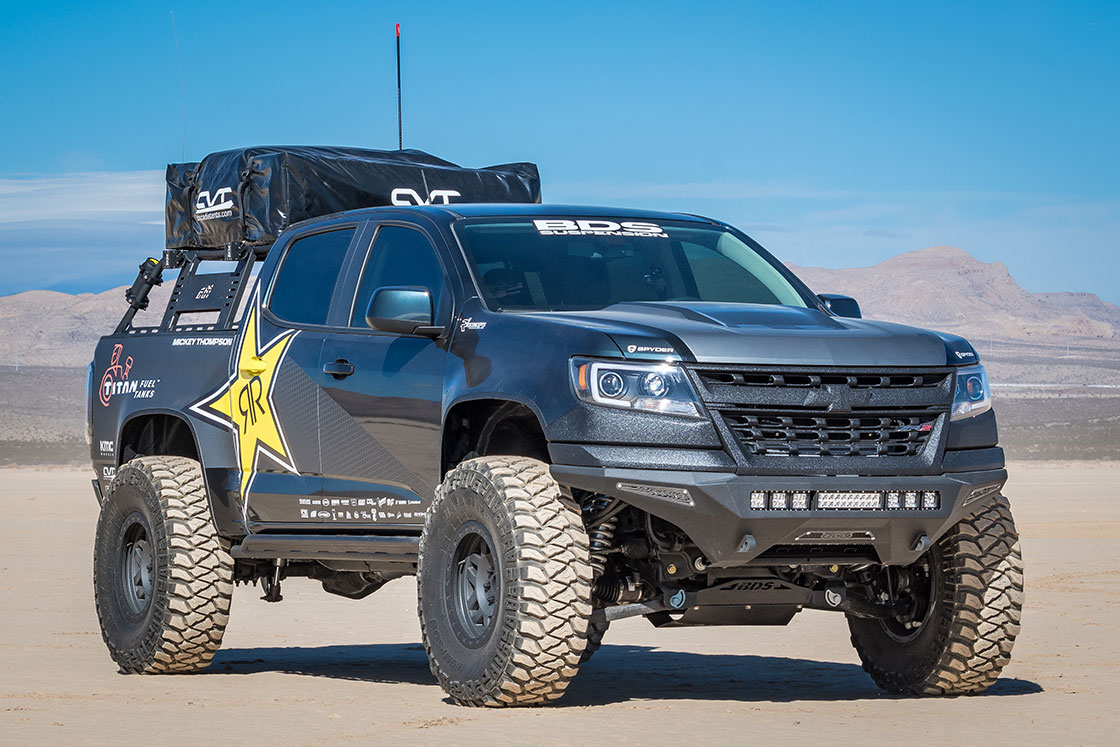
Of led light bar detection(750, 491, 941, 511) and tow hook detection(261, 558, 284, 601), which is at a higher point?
led light bar detection(750, 491, 941, 511)

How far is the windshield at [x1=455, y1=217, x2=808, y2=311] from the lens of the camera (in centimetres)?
846

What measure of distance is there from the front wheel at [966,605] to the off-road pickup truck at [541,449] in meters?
0.01

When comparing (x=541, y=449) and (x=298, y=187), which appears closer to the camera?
(x=541, y=449)

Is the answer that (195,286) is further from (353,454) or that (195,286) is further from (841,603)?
(841,603)

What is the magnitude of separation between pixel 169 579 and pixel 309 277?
66.3 inches

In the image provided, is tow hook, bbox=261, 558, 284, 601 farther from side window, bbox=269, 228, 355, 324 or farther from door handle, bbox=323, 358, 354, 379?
door handle, bbox=323, 358, 354, 379

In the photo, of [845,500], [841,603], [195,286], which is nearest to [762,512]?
[845,500]

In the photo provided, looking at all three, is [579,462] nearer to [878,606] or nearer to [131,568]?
[878,606]

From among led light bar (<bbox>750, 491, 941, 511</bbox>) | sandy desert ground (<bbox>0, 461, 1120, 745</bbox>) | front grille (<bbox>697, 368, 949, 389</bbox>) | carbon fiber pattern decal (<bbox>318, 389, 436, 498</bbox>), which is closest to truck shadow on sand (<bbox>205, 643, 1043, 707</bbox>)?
sandy desert ground (<bbox>0, 461, 1120, 745</bbox>)

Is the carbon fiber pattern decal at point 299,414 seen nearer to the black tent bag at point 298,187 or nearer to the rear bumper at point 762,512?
the black tent bag at point 298,187

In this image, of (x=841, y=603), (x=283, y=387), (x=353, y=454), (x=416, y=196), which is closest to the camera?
(x=841, y=603)

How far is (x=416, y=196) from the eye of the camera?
35.9ft

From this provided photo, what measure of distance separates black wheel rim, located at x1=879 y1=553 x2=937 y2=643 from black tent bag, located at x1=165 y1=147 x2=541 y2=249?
3687 millimetres

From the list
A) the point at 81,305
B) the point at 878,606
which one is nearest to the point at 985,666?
the point at 878,606
